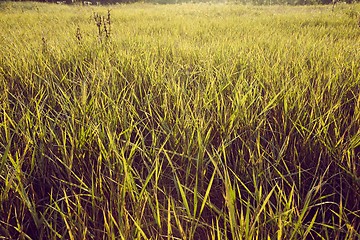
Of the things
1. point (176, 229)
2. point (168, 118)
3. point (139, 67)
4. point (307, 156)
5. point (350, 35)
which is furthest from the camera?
point (350, 35)

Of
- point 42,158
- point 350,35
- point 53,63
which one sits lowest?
point 42,158

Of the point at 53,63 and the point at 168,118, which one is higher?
the point at 53,63

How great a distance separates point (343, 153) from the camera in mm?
733

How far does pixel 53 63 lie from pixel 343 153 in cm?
162

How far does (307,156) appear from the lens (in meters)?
0.84

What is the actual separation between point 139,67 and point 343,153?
1.09 m

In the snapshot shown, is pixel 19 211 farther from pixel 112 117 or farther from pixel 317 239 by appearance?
pixel 317 239

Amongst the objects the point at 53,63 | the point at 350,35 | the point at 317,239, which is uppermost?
the point at 350,35

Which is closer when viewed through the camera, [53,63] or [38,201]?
[38,201]

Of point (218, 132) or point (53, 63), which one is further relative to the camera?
point (53, 63)

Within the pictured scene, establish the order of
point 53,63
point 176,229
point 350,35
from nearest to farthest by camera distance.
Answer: point 176,229
point 53,63
point 350,35

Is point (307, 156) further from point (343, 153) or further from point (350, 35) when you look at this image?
point (350, 35)

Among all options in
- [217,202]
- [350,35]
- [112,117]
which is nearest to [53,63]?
[112,117]

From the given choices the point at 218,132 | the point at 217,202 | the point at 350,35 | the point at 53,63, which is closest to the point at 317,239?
the point at 217,202
